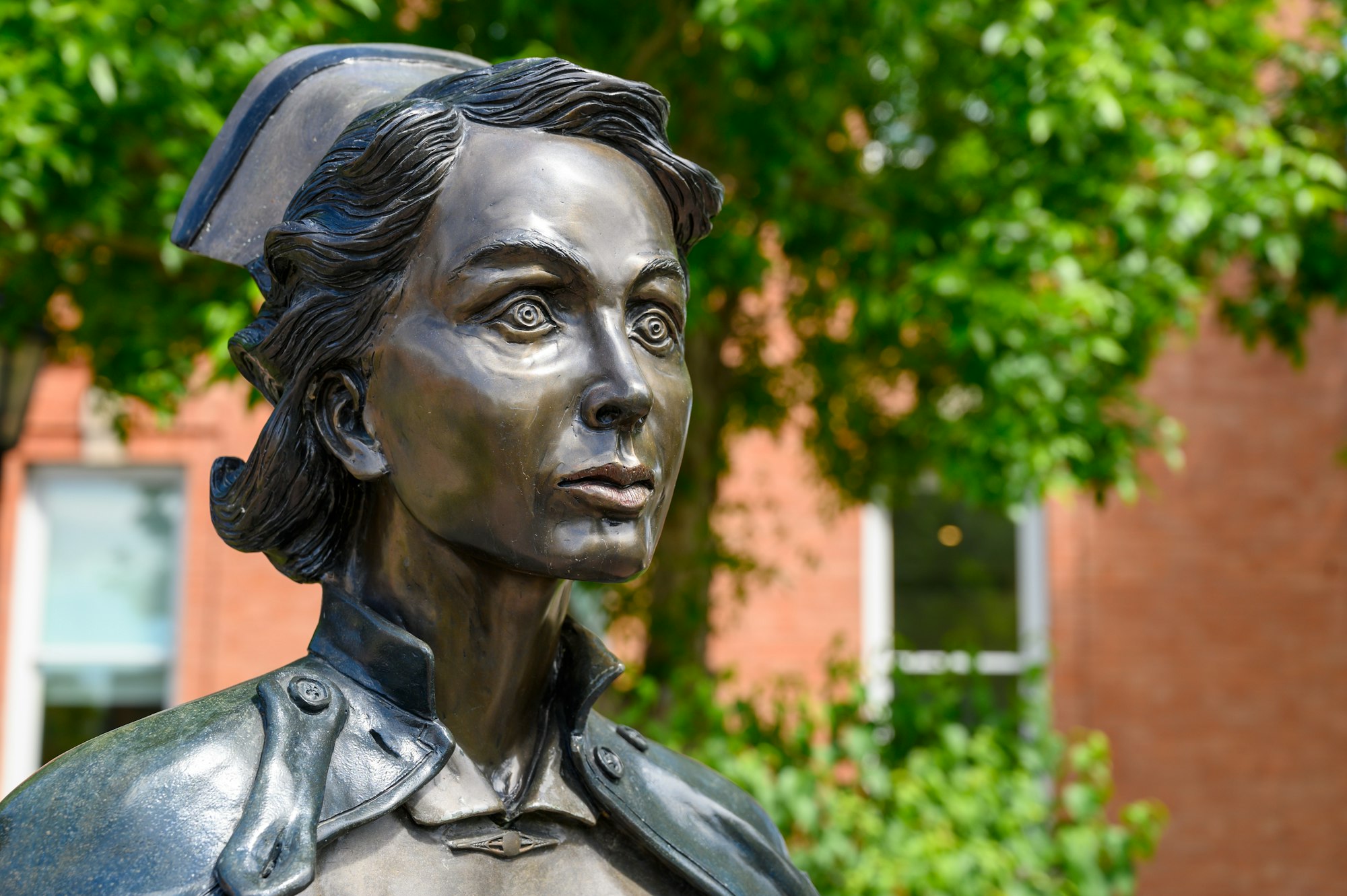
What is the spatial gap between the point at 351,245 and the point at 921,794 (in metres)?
4.14

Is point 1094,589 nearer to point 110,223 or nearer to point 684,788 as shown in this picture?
point 110,223

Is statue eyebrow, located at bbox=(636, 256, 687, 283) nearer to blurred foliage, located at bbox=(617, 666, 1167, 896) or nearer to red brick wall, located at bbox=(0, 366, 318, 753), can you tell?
blurred foliage, located at bbox=(617, 666, 1167, 896)

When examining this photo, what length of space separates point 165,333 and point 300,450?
13.5 feet

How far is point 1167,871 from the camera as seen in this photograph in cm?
923

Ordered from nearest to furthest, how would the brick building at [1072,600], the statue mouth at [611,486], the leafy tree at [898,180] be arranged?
the statue mouth at [611,486]
the leafy tree at [898,180]
the brick building at [1072,600]

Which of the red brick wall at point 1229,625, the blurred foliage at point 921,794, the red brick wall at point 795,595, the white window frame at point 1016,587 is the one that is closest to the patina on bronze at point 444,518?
the blurred foliage at point 921,794

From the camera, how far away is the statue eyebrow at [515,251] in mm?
1450

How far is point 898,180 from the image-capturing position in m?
5.63

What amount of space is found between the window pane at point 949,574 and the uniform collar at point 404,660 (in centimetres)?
791

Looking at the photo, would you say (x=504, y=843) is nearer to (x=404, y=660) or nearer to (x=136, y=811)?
(x=404, y=660)

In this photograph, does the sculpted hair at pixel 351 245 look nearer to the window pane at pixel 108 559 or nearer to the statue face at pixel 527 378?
the statue face at pixel 527 378

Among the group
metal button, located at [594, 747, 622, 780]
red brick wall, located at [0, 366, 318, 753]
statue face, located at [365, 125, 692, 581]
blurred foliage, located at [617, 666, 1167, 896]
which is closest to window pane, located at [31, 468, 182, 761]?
red brick wall, located at [0, 366, 318, 753]

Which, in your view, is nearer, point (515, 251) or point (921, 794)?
point (515, 251)

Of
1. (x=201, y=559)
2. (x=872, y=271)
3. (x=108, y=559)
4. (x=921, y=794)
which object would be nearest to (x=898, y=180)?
(x=872, y=271)
